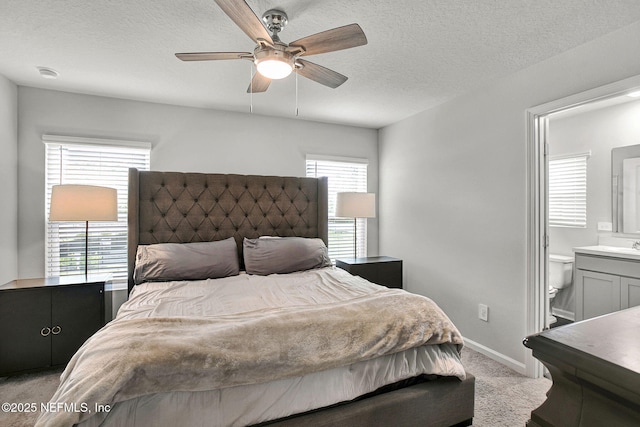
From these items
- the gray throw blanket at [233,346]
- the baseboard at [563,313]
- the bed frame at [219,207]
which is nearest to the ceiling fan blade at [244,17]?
the gray throw blanket at [233,346]

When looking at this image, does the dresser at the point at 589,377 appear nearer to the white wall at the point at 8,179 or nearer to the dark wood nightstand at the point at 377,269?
the dark wood nightstand at the point at 377,269

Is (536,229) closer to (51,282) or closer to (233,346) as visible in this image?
(233,346)

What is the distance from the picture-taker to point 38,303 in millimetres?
2412

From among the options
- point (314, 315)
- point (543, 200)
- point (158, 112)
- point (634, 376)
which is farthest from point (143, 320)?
point (543, 200)

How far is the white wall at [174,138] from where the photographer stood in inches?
114

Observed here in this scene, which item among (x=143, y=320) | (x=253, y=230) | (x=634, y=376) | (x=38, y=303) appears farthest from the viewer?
(x=253, y=230)

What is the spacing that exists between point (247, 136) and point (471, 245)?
109 inches

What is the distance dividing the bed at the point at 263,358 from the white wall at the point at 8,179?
1236mm

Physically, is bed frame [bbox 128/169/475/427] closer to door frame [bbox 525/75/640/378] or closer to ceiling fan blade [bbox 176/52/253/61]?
ceiling fan blade [bbox 176/52/253/61]

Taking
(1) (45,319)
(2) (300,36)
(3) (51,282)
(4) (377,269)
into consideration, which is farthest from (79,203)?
(4) (377,269)

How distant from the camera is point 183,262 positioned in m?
2.54

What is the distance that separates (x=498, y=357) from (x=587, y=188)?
232 centimetres

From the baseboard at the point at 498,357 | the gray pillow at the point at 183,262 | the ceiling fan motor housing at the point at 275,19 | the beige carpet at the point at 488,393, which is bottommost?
the beige carpet at the point at 488,393

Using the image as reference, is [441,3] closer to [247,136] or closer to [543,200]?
[543,200]
